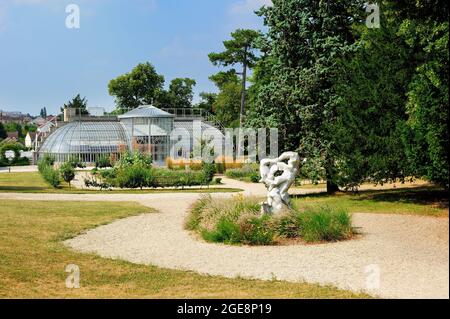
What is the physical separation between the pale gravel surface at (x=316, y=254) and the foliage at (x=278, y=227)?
44 centimetres

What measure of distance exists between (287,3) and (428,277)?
2146 cm

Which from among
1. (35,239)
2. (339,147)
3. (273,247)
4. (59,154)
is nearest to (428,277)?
(273,247)

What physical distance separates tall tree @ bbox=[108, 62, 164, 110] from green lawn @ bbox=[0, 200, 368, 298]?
6200cm

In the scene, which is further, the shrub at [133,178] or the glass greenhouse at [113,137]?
the glass greenhouse at [113,137]

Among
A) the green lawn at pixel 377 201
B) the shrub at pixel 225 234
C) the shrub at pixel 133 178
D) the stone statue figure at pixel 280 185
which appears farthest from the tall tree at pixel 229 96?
the shrub at pixel 225 234

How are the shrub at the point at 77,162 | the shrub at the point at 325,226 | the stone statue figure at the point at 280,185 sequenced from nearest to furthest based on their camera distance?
the shrub at the point at 325,226
the stone statue figure at the point at 280,185
the shrub at the point at 77,162

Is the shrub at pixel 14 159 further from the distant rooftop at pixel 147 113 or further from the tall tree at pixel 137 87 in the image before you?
the tall tree at pixel 137 87

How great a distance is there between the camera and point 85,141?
5728cm

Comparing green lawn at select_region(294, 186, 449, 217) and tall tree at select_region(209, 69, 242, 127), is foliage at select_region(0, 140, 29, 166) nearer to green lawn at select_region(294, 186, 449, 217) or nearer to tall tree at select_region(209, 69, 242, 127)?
tall tree at select_region(209, 69, 242, 127)

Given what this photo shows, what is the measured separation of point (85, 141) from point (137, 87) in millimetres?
20008

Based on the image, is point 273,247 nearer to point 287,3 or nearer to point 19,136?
point 287,3

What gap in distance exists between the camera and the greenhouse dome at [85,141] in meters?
56.4

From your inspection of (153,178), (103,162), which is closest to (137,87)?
(103,162)

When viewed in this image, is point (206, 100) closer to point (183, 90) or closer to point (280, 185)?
point (183, 90)
